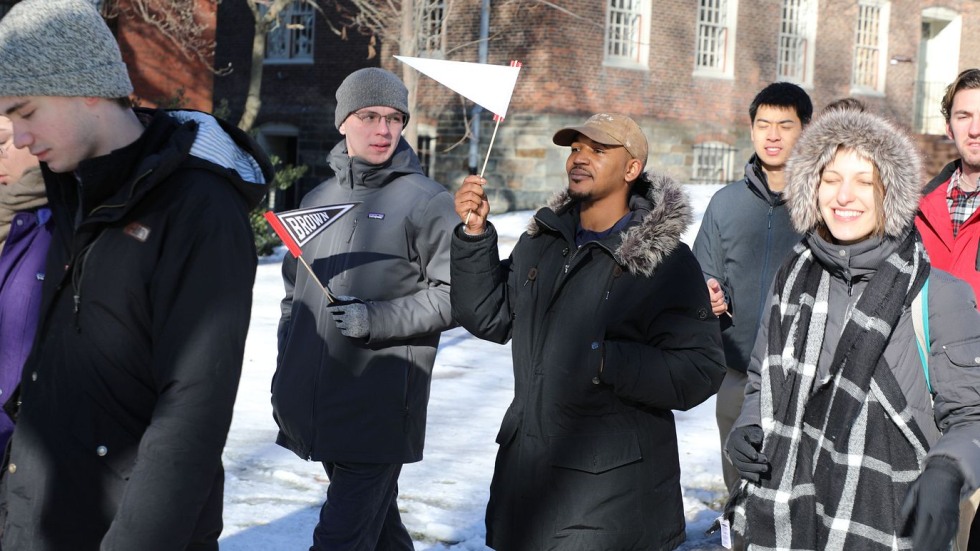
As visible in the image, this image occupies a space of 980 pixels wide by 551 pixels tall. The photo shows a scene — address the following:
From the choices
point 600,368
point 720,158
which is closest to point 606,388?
point 600,368

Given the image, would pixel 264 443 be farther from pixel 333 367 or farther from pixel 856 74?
pixel 856 74

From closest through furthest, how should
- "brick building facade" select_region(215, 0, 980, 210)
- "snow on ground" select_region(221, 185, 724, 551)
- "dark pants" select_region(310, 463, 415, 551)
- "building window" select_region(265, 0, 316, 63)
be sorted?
"dark pants" select_region(310, 463, 415, 551)
"snow on ground" select_region(221, 185, 724, 551)
"brick building facade" select_region(215, 0, 980, 210)
"building window" select_region(265, 0, 316, 63)

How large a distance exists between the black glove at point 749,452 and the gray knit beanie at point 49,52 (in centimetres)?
215

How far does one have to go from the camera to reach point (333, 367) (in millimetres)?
4672

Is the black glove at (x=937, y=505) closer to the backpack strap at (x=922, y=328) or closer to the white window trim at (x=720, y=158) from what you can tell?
the backpack strap at (x=922, y=328)

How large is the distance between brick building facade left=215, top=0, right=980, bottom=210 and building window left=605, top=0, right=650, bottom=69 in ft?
0.10

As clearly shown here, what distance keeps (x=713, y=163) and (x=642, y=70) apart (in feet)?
9.34

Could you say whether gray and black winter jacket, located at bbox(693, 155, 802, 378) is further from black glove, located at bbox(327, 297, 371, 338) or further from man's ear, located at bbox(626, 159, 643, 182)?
black glove, located at bbox(327, 297, 371, 338)

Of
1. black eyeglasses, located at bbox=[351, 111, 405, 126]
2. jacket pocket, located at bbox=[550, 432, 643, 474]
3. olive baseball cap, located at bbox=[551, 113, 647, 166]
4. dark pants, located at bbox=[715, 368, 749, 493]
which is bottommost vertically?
dark pants, located at bbox=[715, 368, 749, 493]

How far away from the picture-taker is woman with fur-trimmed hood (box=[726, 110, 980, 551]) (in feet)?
11.1

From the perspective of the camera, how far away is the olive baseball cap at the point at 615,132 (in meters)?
3.84

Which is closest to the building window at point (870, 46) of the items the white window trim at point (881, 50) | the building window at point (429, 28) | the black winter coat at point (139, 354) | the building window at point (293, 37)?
the white window trim at point (881, 50)

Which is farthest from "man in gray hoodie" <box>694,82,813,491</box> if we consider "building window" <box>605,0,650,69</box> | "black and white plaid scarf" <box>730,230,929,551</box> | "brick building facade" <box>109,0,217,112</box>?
"building window" <box>605,0,650,69</box>

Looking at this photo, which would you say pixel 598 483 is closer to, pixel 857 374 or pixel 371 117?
pixel 857 374
